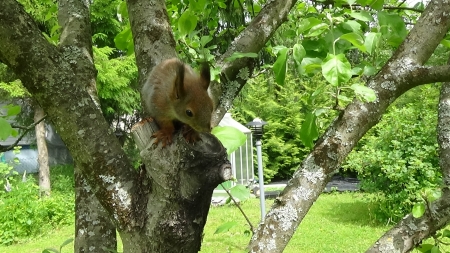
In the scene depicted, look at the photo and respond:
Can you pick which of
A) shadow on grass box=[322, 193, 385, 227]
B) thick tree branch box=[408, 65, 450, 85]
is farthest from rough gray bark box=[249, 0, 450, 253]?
shadow on grass box=[322, 193, 385, 227]

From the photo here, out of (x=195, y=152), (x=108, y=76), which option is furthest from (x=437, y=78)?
(x=108, y=76)

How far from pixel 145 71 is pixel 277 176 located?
42.5ft

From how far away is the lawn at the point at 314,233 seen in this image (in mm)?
5680

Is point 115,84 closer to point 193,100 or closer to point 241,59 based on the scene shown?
point 193,100

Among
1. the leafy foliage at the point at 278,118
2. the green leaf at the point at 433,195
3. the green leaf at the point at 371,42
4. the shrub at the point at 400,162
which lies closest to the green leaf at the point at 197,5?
the green leaf at the point at 371,42

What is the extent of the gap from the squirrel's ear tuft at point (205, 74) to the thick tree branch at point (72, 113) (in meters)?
0.49

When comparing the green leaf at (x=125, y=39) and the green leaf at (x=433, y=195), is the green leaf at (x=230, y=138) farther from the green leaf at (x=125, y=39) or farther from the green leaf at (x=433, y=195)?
the green leaf at (x=125, y=39)

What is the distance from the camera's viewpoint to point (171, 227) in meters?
0.93

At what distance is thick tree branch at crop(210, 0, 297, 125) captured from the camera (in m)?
1.39

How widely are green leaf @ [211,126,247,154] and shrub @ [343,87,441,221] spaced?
5.74 m

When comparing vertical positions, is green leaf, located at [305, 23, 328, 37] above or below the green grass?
above

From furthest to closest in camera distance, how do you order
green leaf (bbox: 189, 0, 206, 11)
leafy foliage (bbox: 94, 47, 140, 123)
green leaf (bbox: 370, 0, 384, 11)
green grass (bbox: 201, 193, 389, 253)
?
leafy foliage (bbox: 94, 47, 140, 123)
green grass (bbox: 201, 193, 389, 253)
green leaf (bbox: 189, 0, 206, 11)
green leaf (bbox: 370, 0, 384, 11)

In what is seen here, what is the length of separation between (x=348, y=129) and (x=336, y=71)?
233mm

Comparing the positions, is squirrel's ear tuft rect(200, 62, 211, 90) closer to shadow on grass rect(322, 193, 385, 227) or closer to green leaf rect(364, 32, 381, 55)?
green leaf rect(364, 32, 381, 55)
